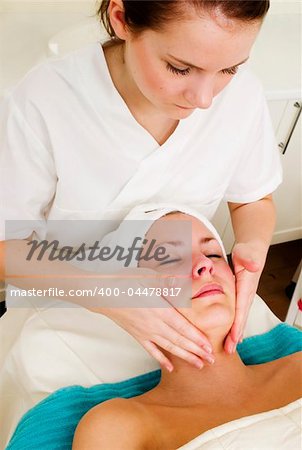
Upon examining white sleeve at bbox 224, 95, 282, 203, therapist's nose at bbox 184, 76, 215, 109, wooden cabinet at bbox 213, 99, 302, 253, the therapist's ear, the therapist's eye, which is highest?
the therapist's ear

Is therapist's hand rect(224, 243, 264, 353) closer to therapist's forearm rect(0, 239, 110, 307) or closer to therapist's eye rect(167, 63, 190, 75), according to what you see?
therapist's forearm rect(0, 239, 110, 307)

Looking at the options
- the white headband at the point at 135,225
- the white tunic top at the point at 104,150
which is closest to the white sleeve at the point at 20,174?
the white tunic top at the point at 104,150

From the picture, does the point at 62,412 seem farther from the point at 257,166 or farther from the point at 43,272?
the point at 257,166

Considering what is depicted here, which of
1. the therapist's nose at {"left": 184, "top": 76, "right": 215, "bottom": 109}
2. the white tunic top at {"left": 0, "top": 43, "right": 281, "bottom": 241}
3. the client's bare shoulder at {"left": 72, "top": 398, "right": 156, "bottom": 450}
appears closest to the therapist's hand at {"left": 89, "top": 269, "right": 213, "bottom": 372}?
the client's bare shoulder at {"left": 72, "top": 398, "right": 156, "bottom": 450}

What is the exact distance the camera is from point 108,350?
3.93ft

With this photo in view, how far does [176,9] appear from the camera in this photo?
31.2 inches

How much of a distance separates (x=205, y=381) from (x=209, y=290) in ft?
0.70

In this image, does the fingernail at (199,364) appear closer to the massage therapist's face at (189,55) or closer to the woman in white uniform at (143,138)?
the woman in white uniform at (143,138)

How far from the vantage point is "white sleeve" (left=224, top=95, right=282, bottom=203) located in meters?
1.30

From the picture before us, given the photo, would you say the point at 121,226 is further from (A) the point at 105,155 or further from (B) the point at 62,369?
(B) the point at 62,369

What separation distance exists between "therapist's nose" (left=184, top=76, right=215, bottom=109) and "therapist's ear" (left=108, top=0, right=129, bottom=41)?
0.53 ft

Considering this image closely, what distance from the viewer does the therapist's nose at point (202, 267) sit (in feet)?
3.55

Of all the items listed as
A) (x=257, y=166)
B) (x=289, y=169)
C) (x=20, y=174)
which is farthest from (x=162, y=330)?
(x=289, y=169)

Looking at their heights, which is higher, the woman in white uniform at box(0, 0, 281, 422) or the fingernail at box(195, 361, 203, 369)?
the woman in white uniform at box(0, 0, 281, 422)
